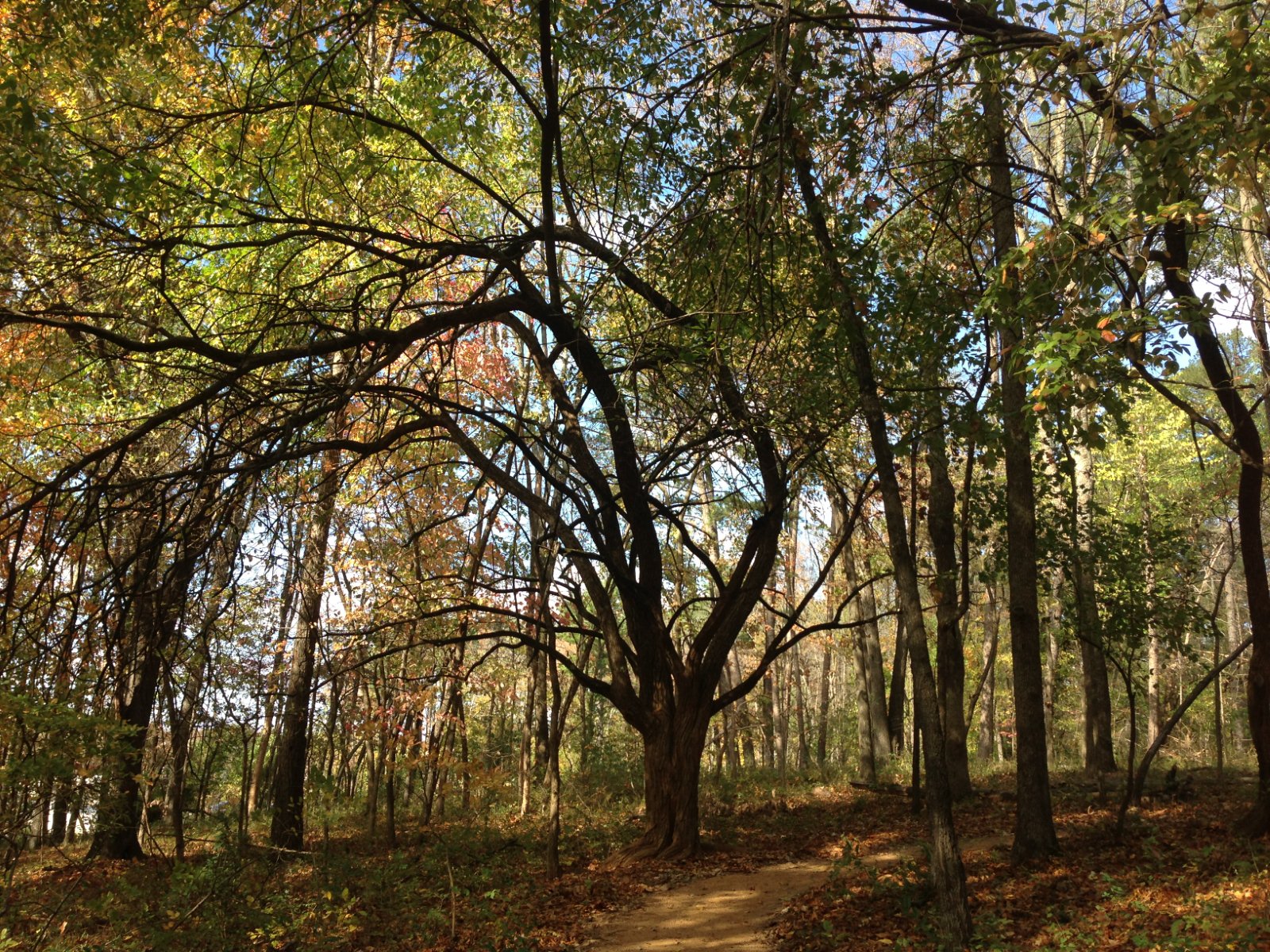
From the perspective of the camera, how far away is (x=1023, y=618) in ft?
26.6

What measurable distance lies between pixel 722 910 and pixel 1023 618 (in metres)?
4.06

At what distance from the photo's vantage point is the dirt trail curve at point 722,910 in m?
7.12

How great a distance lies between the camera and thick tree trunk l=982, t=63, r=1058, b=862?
7668mm

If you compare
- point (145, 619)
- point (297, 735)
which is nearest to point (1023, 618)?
point (145, 619)

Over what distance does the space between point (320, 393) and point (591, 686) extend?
479cm

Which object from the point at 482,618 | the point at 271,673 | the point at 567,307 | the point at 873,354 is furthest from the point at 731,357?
the point at 271,673

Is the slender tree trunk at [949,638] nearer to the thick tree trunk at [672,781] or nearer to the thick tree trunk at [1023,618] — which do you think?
the thick tree trunk at [1023,618]

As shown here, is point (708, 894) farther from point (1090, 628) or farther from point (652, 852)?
point (1090, 628)

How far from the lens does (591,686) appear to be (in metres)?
9.55

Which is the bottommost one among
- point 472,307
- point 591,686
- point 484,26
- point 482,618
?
point 591,686

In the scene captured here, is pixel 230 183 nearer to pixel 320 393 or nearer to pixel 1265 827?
pixel 320 393

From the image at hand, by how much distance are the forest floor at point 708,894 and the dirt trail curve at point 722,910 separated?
0.03 metres

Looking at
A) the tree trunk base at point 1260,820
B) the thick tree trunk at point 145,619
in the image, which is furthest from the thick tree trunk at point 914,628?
the thick tree trunk at point 145,619

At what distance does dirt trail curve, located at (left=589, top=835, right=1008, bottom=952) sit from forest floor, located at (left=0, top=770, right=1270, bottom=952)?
3 centimetres
